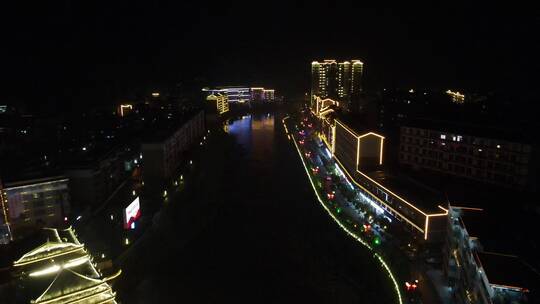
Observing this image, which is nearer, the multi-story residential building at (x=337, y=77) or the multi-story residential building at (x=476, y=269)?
the multi-story residential building at (x=476, y=269)

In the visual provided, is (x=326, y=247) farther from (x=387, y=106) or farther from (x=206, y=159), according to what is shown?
(x=387, y=106)

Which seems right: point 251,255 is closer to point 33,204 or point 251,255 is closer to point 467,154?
point 33,204

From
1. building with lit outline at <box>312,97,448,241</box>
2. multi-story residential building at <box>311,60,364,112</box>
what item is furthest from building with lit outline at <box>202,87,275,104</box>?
building with lit outline at <box>312,97,448,241</box>

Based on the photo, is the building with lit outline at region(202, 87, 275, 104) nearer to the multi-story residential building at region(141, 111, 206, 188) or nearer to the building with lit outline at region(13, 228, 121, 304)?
the multi-story residential building at region(141, 111, 206, 188)

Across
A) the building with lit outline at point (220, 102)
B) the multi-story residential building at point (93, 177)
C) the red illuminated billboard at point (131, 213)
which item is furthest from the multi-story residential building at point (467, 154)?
the building with lit outline at point (220, 102)

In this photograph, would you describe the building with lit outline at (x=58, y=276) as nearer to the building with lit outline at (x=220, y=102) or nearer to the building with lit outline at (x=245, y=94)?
the building with lit outline at (x=220, y=102)

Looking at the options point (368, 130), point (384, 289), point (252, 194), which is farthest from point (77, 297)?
point (368, 130)
